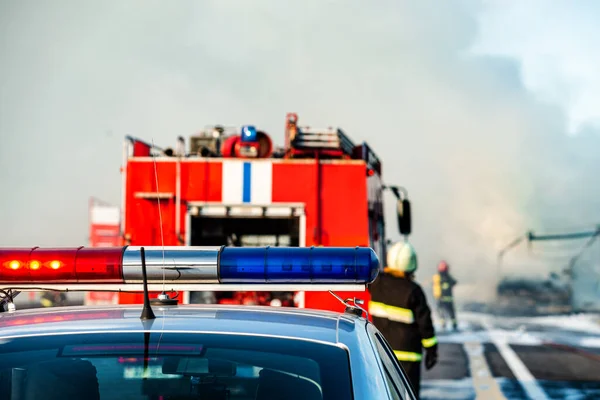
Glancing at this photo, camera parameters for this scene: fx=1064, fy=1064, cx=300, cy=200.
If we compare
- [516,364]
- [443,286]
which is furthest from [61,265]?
[443,286]

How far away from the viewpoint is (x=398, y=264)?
826 centimetres

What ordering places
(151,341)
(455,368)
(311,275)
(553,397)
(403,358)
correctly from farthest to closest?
1. (455,368)
2. (553,397)
3. (403,358)
4. (311,275)
5. (151,341)

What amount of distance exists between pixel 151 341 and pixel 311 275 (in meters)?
1.19

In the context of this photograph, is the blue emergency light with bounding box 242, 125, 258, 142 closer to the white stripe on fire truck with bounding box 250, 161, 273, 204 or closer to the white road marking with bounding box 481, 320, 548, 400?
the white stripe on fire truck with bounding box 250, 161, 273, 204

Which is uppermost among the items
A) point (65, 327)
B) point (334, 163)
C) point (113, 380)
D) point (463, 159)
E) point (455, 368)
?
point (463, 159)

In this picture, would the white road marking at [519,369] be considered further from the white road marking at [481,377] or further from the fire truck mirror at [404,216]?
the fire truck mirror at [404,216]

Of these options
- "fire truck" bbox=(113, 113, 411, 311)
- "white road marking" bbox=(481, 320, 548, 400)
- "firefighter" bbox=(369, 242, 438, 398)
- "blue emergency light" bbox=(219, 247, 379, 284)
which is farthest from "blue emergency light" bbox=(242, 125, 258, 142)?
"blue emergency light" bbox=(219, 247, 379, 284)

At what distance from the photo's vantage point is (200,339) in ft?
9.71

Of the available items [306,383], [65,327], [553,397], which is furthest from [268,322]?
[553,397]

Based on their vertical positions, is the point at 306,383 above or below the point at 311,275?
below

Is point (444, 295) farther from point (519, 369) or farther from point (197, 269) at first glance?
point (197, 269)

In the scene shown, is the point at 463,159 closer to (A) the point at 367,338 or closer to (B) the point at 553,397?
(B) the point at 553,397

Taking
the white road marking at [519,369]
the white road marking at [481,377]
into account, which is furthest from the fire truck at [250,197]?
the white road marking at [519,369]

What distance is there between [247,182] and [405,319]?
2.07 meters
